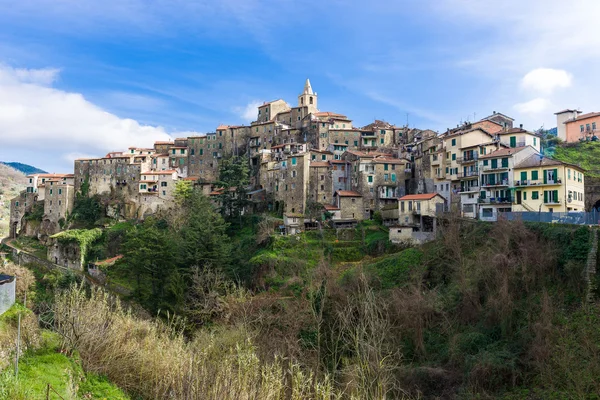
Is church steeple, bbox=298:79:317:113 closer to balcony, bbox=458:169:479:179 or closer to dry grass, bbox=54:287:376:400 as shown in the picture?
balcony, bbox=458:169:479:179

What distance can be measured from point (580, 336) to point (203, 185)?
57.1m

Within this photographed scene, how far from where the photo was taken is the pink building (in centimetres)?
6122

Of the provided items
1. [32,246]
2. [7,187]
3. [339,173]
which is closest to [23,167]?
[7,187]

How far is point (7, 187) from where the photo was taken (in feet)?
477

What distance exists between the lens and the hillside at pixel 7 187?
4425 inches

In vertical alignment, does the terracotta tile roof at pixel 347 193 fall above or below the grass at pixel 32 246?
above

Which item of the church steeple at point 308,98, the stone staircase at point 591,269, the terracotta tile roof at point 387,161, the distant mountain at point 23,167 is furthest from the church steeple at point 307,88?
the distant mountain at point 23,167

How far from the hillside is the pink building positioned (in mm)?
99680

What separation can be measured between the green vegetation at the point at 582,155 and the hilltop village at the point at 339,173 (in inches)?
197

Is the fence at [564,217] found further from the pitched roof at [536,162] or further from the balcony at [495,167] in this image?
the balcony at [495,167]

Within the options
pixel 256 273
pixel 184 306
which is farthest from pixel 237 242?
pixel 184 306

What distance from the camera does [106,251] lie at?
5916 centimetres

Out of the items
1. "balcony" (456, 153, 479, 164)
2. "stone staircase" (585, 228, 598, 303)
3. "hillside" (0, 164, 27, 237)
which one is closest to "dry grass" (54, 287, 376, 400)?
"stone staircase" (585, 228, 598, 303)

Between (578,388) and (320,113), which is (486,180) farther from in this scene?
(320,113)
